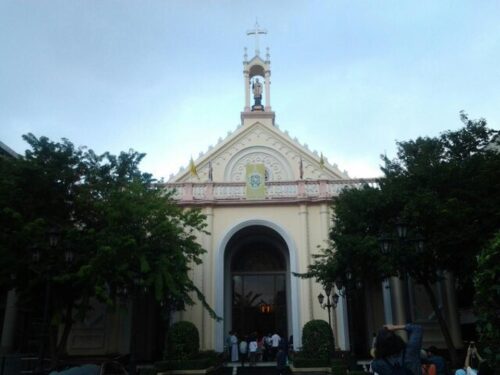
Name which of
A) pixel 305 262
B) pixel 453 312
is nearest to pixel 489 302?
pixel 305 262

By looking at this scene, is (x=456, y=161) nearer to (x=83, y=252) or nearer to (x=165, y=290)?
(x=165, y=290)

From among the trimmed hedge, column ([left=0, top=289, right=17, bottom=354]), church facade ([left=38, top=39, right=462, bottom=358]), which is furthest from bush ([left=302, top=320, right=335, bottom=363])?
column ([left=0, top=289, right=17, bottom=354])

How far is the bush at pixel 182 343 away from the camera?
19922mm

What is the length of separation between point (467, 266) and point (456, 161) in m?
4.41

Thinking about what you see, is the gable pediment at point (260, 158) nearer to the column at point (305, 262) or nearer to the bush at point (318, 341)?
the column at point (305, 262)

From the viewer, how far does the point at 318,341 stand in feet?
66.6

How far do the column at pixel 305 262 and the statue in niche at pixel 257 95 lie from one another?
29.1 ft

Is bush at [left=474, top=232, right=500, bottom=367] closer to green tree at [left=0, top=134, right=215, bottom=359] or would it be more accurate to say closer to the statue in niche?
green tree at [left=0, top=134, right=215, bottom=359]

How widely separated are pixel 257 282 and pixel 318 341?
7.98m

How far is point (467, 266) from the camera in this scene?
727 inches

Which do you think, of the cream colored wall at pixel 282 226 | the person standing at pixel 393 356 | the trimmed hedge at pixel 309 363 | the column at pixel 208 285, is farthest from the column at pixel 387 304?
the person standing at pixel 393 356

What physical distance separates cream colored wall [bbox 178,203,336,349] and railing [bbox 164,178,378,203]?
1.86ft

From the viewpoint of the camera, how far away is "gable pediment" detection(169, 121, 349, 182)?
95.0ft

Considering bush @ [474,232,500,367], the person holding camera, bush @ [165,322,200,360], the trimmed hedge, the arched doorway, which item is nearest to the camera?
bush @ [474,232,500,367]
